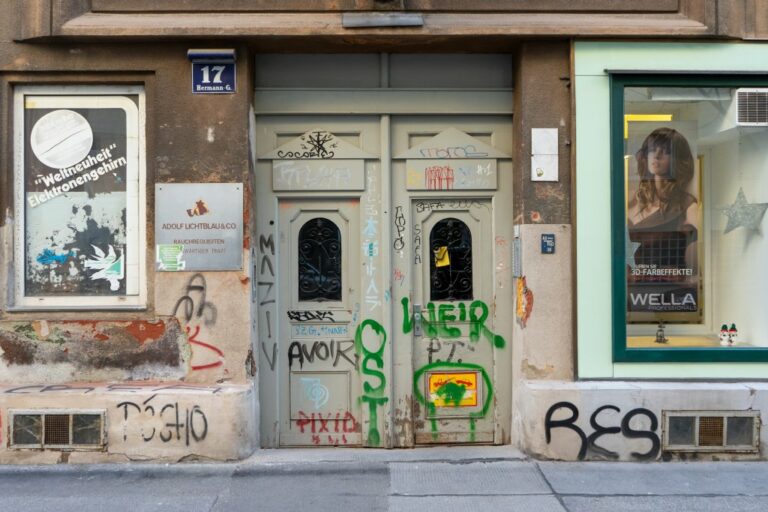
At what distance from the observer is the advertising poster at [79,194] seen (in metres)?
6.38

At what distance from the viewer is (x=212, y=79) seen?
20.6 feet

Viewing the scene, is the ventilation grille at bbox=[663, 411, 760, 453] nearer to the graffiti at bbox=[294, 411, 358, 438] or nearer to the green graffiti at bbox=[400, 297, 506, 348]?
the green graffiti at bbox=[400, 297, 506, 348]

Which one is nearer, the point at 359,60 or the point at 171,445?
the point at 171,445

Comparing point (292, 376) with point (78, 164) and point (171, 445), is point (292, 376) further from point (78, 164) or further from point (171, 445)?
point (78, 164)

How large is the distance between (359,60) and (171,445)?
11.7ft

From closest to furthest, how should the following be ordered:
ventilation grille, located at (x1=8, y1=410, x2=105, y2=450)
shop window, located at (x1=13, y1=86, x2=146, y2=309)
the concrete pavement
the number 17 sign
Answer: the concrete pavement
ventilation grille, located at (x1=8, y1=410, x2=105, y2=450)
the number 17 sign
shop window, located at (x1=13, y1=86, x2=146, y2=309)

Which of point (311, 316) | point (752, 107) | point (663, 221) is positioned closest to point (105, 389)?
point (311, 316)

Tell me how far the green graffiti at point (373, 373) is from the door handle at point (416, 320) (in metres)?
0.27

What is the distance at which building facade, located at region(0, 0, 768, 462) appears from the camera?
6156 mm

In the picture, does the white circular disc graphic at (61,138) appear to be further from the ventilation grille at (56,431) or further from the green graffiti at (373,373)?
the green graffiti at (373,373)

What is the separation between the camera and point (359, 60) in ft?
21.7

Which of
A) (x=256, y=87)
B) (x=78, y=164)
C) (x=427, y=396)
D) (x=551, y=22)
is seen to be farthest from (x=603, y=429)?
(x=78, y=164)

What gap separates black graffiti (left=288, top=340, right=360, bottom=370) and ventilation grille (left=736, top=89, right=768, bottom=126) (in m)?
3.82

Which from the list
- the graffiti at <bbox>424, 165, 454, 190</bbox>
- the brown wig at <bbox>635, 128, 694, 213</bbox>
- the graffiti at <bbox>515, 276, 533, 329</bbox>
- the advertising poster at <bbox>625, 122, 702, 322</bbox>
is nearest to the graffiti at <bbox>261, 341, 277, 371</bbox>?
the graffiti at <bbox>424, 165, 454, 190</bbox>
